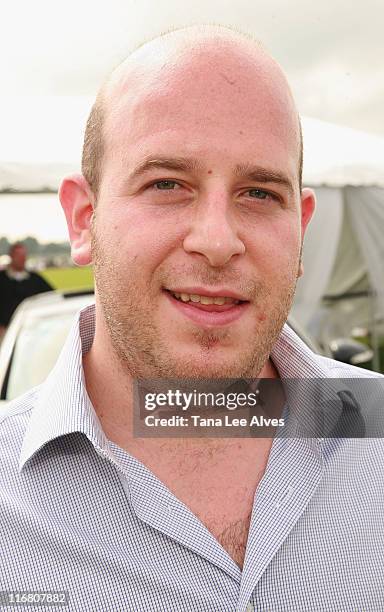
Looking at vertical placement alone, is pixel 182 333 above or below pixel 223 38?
below

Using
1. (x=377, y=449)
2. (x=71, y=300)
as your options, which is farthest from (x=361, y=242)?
(x=377, y=449)

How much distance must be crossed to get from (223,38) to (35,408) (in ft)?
3.06

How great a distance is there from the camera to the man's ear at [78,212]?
1712 millimetres

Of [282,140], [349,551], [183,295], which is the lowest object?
[349,551]

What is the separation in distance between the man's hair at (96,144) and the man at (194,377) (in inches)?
0.4

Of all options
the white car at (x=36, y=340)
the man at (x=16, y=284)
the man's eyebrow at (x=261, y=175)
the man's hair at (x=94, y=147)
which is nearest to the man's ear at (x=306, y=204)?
the man's eyebrow at (x=261, y=175)

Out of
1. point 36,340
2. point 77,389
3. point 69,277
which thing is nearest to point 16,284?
point 69,277

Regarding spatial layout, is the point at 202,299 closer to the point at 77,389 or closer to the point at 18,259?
the point at 77,389

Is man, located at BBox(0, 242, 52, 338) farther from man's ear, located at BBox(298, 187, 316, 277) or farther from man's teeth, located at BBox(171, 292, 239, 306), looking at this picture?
man's teeth, located at BBox(171, 292, 239, 306)

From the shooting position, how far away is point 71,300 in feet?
14.7

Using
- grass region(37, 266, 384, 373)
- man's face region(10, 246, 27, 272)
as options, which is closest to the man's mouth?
man's face region(10, 246, 27, 272)

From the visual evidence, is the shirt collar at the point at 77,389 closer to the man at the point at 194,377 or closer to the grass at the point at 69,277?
the man at the point at 194,377

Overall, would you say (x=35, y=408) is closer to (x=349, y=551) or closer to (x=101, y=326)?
(x=101, y=326)

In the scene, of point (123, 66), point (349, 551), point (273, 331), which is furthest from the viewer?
point (123, 66)
